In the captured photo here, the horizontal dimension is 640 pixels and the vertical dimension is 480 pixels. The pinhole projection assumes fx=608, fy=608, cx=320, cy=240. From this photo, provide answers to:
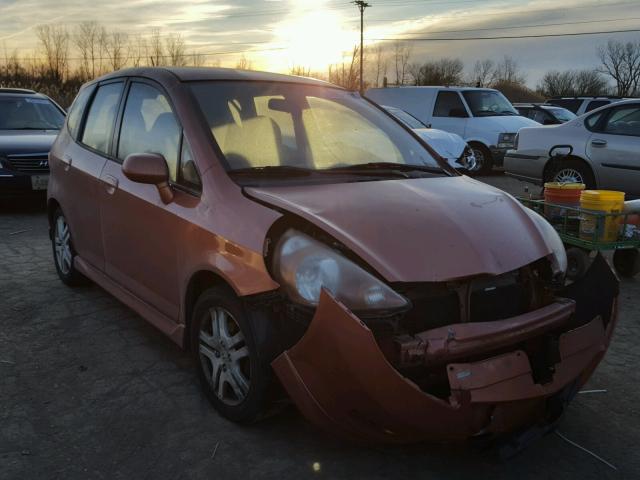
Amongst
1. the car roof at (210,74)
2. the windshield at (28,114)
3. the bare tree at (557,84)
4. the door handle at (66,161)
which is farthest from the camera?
the bare tree at (557,84)

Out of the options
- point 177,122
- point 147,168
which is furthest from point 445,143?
point 147,168

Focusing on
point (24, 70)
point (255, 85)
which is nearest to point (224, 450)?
point (255, 85)

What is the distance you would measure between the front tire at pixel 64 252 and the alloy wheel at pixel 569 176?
22.1ft

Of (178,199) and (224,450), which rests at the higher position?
(178,199)

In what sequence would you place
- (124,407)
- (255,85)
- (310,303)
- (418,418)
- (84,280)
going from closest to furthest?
(418,418) → (310,303) → (124,407) → (255,85) → (84,280)

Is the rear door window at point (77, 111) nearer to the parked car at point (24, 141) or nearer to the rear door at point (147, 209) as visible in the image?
the rear door at point (147, 209)

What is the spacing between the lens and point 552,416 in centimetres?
251

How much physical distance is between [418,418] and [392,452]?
58 centimetres

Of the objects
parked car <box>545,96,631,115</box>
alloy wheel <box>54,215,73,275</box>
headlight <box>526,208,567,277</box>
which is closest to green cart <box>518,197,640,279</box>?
headlight <box>526,208,567,277</box>

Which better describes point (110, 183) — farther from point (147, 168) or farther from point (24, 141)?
point (24, 141)

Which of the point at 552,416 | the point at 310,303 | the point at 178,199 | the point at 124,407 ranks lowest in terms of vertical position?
the point at 124,407

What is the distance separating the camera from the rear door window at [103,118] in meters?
4.03

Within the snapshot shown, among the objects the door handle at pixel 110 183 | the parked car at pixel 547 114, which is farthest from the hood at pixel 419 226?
the parked car at pixel 547 114

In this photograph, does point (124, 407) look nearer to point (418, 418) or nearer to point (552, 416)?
point (418, 418)
